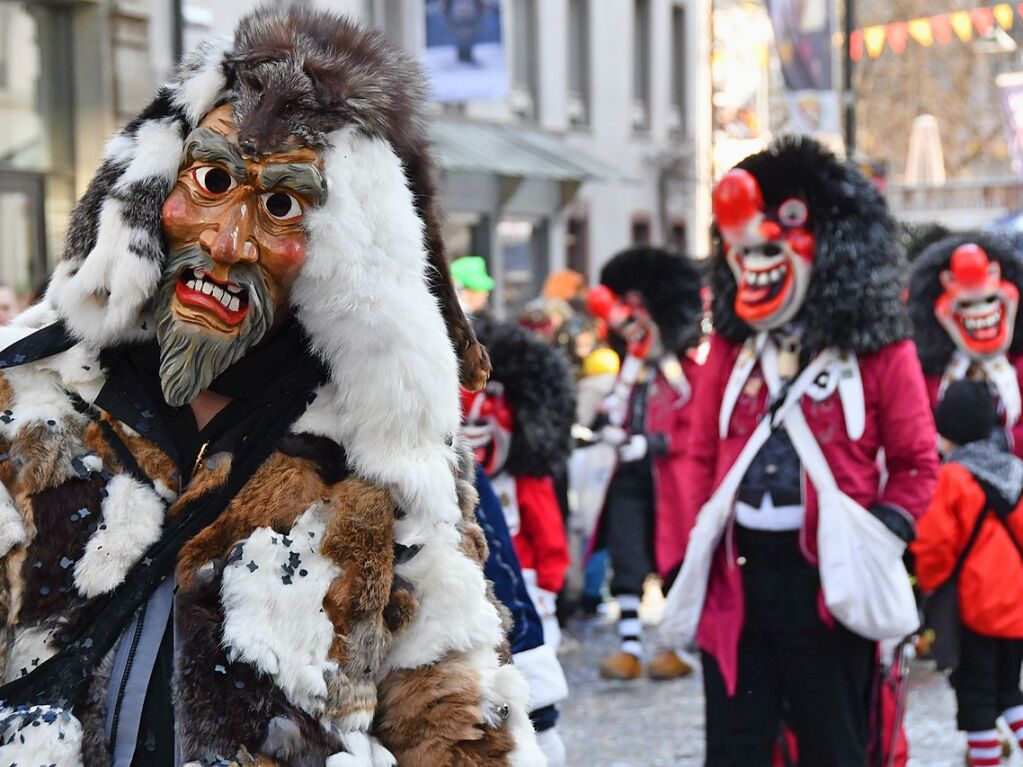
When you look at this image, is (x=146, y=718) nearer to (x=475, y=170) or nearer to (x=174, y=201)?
(x=174, y=201)

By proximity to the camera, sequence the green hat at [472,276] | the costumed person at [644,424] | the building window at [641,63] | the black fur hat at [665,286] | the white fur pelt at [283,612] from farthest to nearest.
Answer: the building window at [641,63], the green hat at [472,276], the black fur hat at [665,286], the costumed person at [644,424], the white fur pelt at [283,612]

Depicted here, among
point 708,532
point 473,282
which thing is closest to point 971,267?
point 708,532

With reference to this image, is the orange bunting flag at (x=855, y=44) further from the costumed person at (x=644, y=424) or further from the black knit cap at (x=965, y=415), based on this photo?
the black knit cap at (x=965, y=415)

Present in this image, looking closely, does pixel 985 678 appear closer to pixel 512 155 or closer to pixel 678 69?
pixel 512 155

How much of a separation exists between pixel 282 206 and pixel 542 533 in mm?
4657

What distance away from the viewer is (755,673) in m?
4.80

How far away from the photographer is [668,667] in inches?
330

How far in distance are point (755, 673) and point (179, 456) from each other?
284 centimetres

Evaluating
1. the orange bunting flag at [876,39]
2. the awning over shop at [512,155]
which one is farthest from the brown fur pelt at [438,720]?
the orange bunting flag at [876,39]

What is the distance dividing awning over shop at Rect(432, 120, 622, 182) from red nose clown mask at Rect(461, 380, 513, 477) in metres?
11.1

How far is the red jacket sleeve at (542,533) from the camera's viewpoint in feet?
22.5

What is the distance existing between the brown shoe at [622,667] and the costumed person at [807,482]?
3.43 meters

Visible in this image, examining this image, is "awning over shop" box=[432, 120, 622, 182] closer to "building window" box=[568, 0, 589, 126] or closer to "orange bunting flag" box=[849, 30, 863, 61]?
"building window" box=[568, 0, 589, 126]

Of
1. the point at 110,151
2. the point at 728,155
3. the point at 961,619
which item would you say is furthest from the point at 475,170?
the point at 110,151
